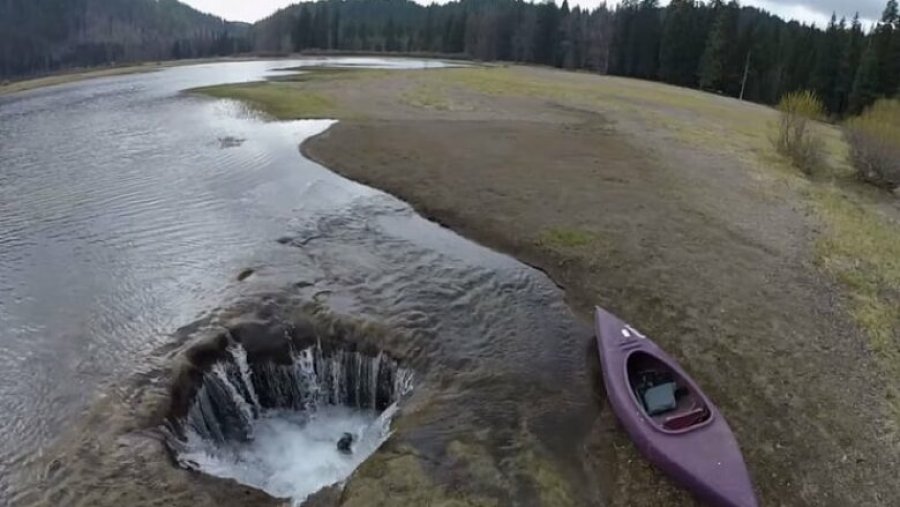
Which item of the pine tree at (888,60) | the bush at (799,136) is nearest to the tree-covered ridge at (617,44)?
the pine tree at (888,60)

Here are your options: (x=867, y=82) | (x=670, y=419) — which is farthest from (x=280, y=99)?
(x=867, y=82)

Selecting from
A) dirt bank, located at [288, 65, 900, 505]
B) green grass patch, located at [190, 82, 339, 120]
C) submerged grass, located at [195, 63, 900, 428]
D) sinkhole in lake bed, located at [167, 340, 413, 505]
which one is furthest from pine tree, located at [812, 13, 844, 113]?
sinkhole in lake bed, located at [167, 340, 413, 505]

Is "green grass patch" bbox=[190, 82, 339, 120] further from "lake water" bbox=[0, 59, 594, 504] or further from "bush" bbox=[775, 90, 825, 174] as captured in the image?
"bush" bbox=[775, 90, 825, 174]

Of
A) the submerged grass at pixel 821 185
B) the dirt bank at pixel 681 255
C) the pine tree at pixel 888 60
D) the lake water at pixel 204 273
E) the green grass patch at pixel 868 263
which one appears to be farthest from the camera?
the pine tree at pixel 888 60

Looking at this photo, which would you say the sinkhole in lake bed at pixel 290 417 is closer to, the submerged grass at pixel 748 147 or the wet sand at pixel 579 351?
the wet sand at pixel 579 351

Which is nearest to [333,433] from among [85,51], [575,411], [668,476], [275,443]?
[275,443]

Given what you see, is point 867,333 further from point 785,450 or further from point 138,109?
point 138,109

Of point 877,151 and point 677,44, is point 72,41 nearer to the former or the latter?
point 677,44
